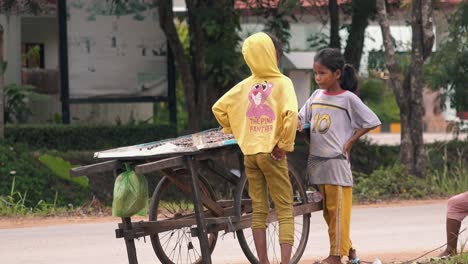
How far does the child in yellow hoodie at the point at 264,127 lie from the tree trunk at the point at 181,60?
1235 centimetres

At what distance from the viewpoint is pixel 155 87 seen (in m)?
21.9

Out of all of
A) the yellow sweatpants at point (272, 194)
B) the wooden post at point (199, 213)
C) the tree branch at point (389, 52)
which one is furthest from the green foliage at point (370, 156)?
the wooden post at point (199, 213)

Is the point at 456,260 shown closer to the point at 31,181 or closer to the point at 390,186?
the point at 390,186

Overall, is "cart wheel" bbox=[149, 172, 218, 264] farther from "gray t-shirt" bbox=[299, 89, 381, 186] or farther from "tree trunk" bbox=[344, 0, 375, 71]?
"tree trunk" bbox=[344, 0, 375, 71]

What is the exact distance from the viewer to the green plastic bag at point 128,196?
8.09 m

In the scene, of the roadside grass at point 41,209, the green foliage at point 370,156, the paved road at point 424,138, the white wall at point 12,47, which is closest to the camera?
the roadside grass at point 41,209

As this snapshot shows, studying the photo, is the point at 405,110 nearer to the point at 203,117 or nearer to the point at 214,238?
the point at 203,117

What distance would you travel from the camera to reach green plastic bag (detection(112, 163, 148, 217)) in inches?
319

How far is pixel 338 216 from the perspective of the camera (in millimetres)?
8719

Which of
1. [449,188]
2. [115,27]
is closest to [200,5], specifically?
[115,27]

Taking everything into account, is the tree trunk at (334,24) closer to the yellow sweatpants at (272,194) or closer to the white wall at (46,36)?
the white wall at (46,36)

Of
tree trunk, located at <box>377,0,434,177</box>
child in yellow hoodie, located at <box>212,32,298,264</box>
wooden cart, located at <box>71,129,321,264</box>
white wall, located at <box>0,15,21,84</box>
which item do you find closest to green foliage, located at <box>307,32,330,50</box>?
tree trunk, located at <box>377,0,434,177</box>

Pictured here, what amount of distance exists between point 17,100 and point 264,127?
50.3 ft

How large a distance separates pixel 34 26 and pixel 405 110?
1091 cm
